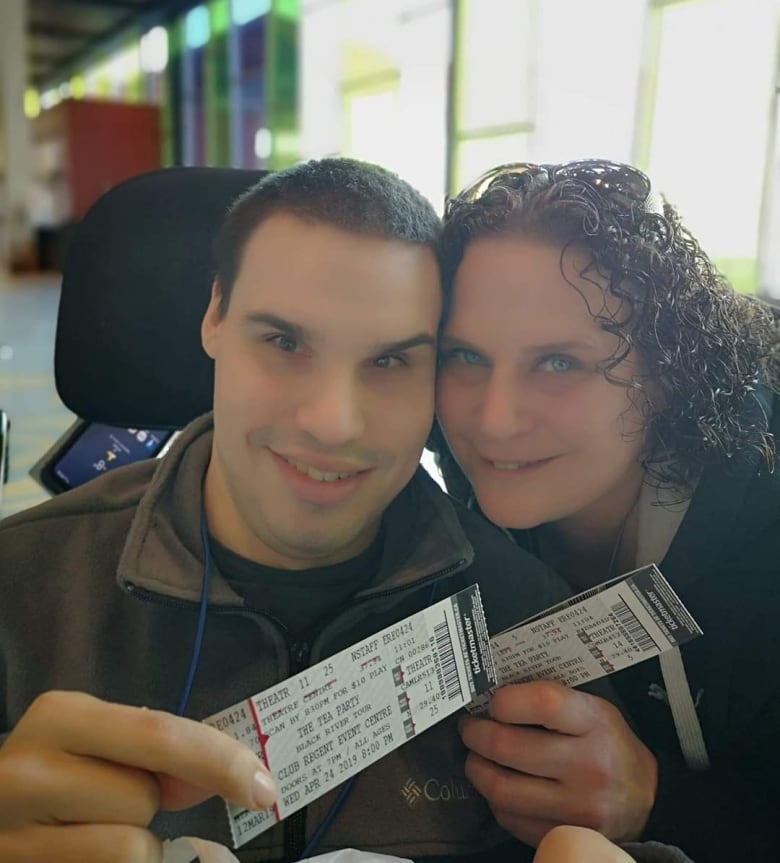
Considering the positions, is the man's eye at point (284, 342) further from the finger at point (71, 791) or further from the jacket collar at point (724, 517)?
the jacket collar at point (724, 517)

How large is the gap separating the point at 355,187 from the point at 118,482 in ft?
1.41

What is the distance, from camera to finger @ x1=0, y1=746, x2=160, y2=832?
1.81 feet

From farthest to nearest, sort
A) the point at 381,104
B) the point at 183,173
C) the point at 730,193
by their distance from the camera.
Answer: the point at 381,104 < the point at 730,193 < the point at 183,173

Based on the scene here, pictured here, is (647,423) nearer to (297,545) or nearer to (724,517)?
(724,517)

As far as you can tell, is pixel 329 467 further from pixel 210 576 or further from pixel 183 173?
pixel 183 173

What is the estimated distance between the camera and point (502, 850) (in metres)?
0.85

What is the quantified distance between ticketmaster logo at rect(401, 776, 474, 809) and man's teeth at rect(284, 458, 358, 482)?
0.32 metres

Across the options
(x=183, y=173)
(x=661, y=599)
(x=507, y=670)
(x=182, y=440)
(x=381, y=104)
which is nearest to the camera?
(x=661, y=599)

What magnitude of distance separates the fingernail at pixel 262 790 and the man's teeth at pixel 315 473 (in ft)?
0.97

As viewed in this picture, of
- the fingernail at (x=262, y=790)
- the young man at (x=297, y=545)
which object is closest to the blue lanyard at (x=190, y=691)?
the young man at (x=297, y=545)

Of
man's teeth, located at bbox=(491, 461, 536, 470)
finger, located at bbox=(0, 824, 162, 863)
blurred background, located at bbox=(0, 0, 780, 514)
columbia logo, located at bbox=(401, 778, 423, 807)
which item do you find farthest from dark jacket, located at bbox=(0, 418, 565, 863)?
blurred background, located at bbox=(0, 0, 780, 514)

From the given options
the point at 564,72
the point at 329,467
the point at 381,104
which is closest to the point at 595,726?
the point at 329,467

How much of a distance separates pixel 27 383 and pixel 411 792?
355 cm

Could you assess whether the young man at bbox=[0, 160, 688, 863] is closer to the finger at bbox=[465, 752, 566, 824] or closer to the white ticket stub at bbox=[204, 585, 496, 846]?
the finger at bbox=[465, 752, 566, 824]
